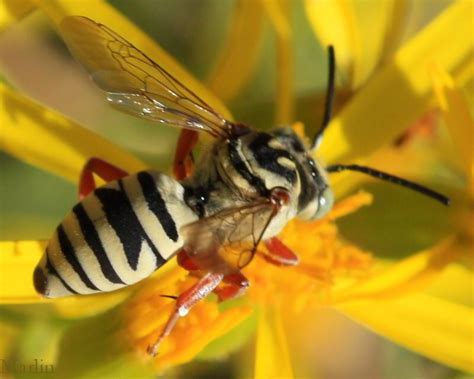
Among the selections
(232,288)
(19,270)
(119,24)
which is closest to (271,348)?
(232,288)

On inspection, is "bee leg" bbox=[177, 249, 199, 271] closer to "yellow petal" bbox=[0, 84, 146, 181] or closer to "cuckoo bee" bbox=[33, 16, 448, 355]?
"cuckoo bee" bbox=[33, 16, 448, 355]

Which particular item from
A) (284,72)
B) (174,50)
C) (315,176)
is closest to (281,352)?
(315,176)

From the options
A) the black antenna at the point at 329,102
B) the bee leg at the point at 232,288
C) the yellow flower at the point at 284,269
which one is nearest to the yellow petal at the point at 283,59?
the yellow flower at the point at 284,269

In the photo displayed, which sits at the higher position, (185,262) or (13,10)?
(13,10)

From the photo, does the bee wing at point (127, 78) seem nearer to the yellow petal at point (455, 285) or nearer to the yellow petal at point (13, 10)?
the yellow petal at point (13, 10)

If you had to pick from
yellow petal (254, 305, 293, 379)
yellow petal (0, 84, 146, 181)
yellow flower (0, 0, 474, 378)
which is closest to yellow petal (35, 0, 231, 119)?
yellow flower (0, 0, 474, 378)

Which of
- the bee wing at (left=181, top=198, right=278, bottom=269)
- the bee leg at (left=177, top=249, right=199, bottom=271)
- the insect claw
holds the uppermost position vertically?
the bee wing at (left=181, top=198, right=278, bottom=269)

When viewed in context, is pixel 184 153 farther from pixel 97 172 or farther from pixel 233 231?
pixel 233 231

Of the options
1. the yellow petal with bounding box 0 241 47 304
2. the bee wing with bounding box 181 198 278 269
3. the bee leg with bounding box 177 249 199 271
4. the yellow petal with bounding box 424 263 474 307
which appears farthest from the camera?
the yellow petal with bounding box 424 263 474 307
